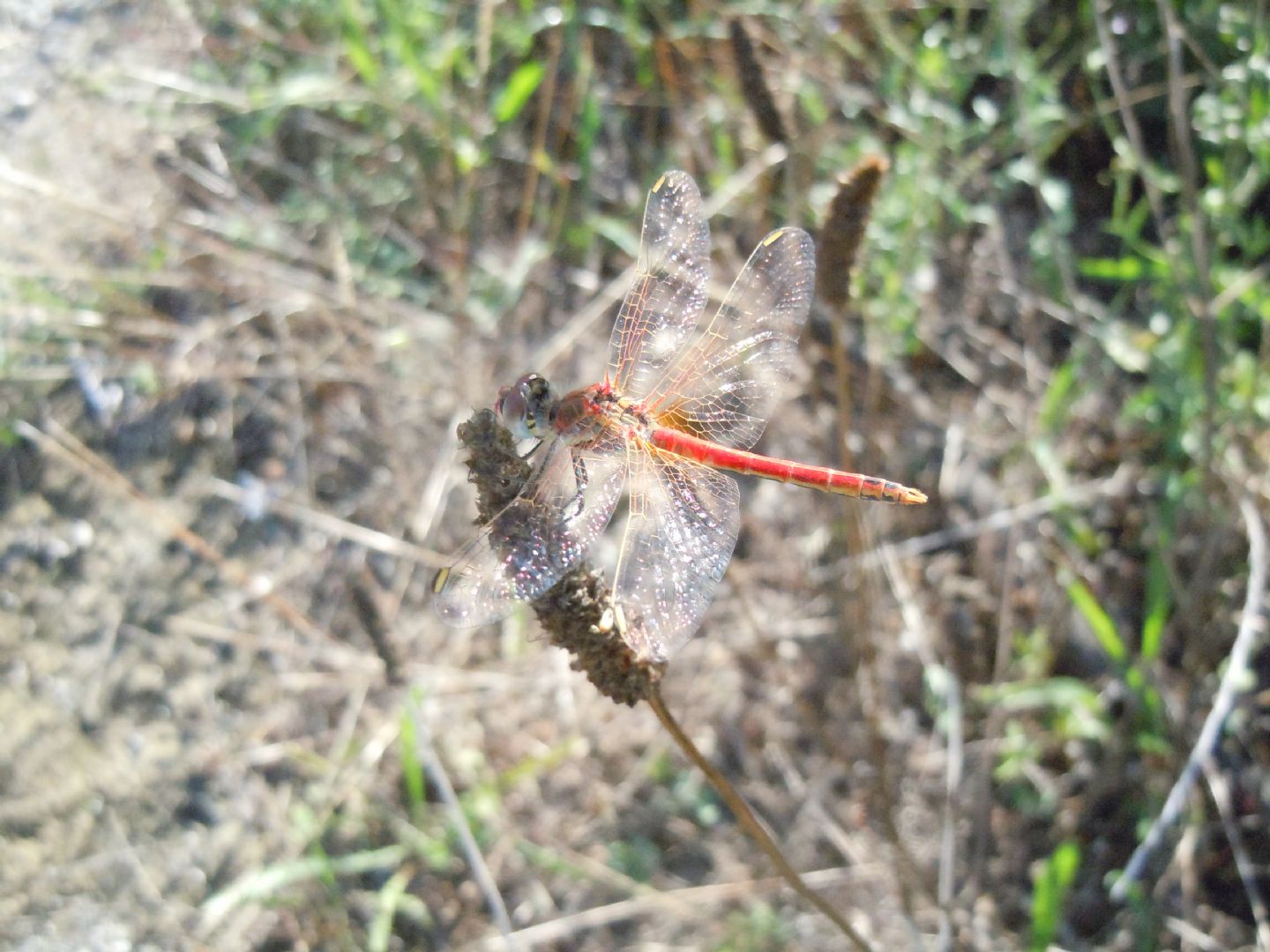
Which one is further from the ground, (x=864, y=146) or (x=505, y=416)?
(x=864, y=146)

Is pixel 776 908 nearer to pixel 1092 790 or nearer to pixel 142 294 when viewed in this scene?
pixel 1092 790

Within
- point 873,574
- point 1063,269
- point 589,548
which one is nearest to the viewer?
point 589,548

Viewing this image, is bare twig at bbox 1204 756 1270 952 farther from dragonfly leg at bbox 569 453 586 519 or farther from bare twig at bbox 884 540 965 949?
dragonfly leg at bbox 569 453 586 519

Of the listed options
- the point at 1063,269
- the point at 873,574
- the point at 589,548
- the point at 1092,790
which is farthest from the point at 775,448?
the point at 589,548

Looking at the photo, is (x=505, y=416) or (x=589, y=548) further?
(x=505, y=416)

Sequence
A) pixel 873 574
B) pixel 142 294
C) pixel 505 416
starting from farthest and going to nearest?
pixel 142 294 → pixel 873 574 → pixel 505 416

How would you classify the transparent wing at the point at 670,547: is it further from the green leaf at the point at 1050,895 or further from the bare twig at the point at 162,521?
the bare twig at the point at 162,521


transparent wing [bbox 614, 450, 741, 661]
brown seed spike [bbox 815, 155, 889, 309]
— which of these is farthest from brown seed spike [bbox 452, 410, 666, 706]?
brown seed spike [bbox 815, 155, 889, 309]

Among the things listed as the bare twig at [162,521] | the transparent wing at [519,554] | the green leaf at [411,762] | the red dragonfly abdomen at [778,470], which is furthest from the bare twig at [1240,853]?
the bare twig at [162,521]
